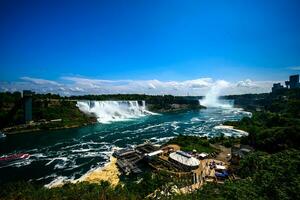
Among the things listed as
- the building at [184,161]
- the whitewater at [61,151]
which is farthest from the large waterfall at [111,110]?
the building at [184,161]

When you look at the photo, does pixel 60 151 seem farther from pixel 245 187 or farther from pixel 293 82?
pixel 293 82

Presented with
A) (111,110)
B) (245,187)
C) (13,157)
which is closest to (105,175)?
(13,157)

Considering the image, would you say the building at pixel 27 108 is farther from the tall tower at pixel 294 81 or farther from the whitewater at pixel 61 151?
the tall tower at pixel 294 81

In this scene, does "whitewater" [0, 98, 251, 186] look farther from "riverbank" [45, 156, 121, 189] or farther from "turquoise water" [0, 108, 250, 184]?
"riverbank" [45, 156, 121, 189]

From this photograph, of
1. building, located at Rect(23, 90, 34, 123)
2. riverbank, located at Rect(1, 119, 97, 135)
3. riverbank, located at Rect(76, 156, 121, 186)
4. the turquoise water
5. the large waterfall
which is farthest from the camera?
the large waterfall

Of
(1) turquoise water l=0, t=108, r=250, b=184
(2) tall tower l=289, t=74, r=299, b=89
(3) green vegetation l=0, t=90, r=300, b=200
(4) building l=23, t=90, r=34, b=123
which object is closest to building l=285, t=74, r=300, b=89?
(2) tall tower l=289, t=74, r=299, b=89
